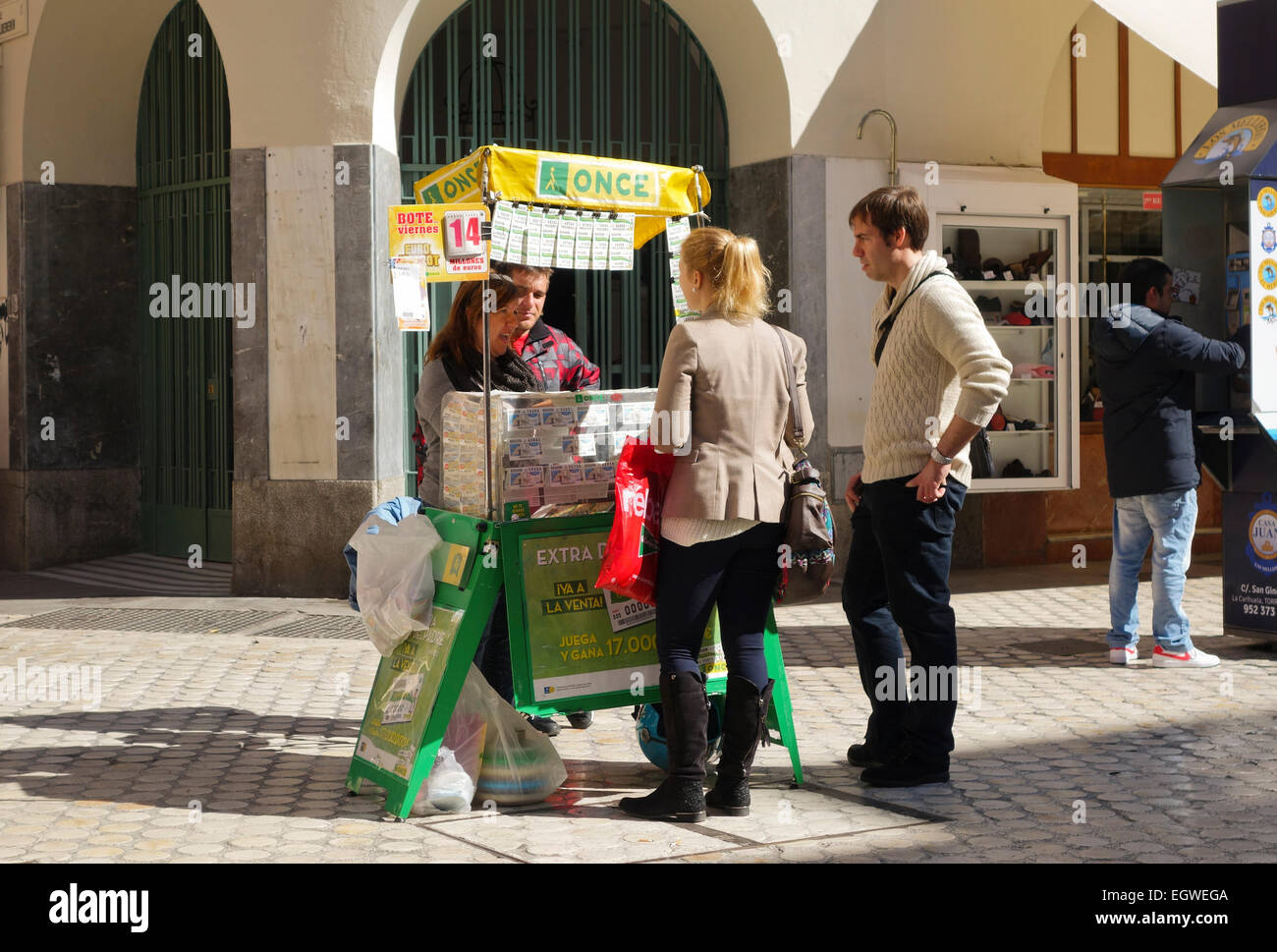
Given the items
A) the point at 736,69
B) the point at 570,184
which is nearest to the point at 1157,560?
the point at 570,184

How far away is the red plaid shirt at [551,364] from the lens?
5.72 metres

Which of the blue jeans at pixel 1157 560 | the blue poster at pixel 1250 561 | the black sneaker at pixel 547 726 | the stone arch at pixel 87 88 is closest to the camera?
the black sneaker at pixel 547 726

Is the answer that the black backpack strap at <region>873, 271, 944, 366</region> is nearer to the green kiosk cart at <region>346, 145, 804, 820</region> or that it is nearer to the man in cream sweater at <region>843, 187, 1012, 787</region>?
the man in cream sweater at <region>843, 187, 1012, 787</region>

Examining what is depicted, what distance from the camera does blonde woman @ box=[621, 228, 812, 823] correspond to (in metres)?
4.79

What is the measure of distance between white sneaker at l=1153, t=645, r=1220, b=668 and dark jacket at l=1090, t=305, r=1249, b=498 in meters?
0.82

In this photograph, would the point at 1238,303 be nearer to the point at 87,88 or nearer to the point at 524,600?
the point at 524,600

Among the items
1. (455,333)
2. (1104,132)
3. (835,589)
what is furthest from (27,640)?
(1104,132)

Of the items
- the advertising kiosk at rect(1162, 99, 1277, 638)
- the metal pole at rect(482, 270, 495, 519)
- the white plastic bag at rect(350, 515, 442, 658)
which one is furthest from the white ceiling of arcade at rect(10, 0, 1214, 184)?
the white plastic bag at rect(350, 515, 442, 658)

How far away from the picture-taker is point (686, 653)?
487cm

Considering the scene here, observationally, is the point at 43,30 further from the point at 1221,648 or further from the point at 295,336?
the point at 1221,648

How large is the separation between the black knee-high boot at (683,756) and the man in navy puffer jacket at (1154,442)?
3534 millimetres

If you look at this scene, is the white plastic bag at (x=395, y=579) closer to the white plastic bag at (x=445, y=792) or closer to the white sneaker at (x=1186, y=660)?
the white plastic bag at (x=445, y=792)

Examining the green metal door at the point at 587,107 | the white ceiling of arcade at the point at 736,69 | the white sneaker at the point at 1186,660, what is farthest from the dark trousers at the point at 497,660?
the white ceiling of arcade at the point at 736,69

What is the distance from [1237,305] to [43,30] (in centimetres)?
870
